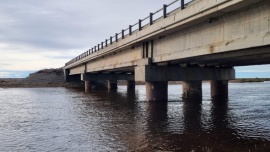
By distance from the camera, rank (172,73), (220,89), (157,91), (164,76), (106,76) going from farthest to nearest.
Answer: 1. (106,76)
2. (220,89)
3. (157,91)
4. (172,73)
5. (164,76)

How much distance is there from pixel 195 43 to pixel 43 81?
3012 inches

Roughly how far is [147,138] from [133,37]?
1691 centimetres

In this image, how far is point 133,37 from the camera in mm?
29328

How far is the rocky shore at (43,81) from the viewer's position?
279ft

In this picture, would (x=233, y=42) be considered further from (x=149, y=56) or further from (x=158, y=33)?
(x=149, y=56)

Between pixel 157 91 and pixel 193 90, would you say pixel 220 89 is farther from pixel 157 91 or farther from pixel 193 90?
pixel 157 91

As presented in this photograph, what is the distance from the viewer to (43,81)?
89938 mm

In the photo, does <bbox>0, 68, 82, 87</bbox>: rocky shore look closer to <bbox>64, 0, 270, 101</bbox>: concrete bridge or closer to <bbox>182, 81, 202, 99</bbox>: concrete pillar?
<bbox>64, 0, 270, 101</bbox>: concrete bridge

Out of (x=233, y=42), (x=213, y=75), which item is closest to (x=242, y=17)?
(x=233, y=42)

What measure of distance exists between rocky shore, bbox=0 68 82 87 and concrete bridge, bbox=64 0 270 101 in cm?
4813

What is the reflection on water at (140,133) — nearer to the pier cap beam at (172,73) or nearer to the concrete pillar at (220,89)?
the pier cap beam at (172,73)

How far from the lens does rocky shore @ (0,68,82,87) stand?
85.0m

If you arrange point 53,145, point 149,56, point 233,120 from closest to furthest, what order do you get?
point 53,145
point 233,120
point 149,56

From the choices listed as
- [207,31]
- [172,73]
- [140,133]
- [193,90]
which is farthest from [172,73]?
[140,133]
